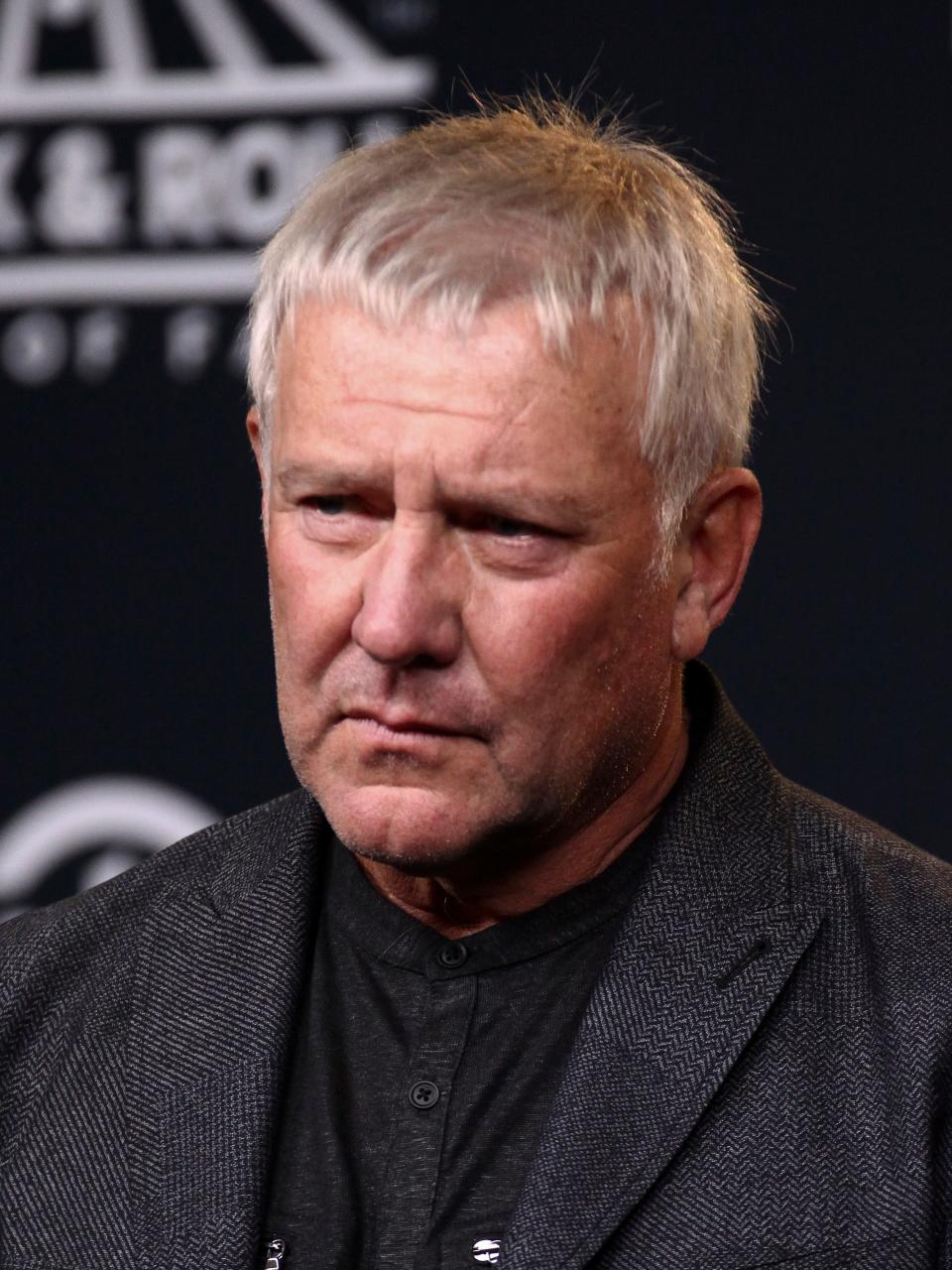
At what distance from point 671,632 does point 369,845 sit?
31 centimetres

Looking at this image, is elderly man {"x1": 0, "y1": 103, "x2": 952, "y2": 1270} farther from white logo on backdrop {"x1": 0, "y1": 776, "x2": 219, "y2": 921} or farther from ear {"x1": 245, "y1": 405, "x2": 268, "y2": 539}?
white logo on backdrop {"x1": 0, "y1": 776, "x2": 219, "y2": 921}

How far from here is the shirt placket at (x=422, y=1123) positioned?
5.35 ft

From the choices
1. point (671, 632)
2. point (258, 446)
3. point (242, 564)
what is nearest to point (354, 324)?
point (258, 446)

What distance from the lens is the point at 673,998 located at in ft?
5.52

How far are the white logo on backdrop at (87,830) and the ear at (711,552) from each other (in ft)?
3.91

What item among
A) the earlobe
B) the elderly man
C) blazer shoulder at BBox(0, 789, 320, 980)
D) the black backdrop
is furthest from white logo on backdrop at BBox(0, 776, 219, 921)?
the earlobe

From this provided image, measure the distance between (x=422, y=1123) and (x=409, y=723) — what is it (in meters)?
0.32

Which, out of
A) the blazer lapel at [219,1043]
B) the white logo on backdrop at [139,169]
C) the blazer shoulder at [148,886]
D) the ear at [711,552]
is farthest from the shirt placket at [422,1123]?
the white logo on backdrop at [139,169]

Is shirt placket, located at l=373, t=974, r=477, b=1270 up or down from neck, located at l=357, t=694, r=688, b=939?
down

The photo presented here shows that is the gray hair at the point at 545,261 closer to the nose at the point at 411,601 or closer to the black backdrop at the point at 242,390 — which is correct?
the nose at the point at 411,601

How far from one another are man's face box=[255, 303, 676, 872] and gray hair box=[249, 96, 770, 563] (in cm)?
2

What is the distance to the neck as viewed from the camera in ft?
5.76

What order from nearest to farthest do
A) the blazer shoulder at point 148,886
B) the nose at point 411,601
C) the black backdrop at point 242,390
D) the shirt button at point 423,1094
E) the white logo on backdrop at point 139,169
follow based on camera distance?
1. the nose at point 411,601
2. the shirt button at point 423,1094
3. the blazer shoulder at point 148,886
4. the black backdrop at point 242,390
5. the white logo on backdrop at point 139,169

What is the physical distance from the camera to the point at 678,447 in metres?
1.68
